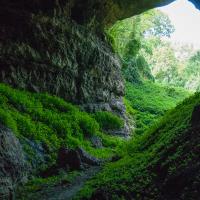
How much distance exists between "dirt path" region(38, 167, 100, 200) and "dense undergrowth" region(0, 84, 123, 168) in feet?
6.67

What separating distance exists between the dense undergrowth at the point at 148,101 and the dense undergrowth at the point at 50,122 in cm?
539

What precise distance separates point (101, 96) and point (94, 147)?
604cm

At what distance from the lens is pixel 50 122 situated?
16.6 meters

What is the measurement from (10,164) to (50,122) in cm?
526

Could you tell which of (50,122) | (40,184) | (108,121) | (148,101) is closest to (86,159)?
(40,184)

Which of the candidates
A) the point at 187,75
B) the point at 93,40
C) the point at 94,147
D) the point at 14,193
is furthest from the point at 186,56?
the point at 14,193

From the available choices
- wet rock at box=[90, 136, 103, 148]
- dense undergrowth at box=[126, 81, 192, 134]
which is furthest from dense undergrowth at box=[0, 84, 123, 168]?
dense undergrowth at box=[126, 81, 192, 134]

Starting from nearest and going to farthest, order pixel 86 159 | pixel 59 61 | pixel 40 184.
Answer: pixel 40 184 → pixel 86 159 → pixel 59 61

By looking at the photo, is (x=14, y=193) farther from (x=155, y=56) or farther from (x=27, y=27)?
(x=155, y=56)

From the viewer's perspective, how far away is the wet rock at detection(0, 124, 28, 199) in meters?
10.6

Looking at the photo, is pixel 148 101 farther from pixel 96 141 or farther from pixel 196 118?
pixel 196 118

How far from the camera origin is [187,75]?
68.9m

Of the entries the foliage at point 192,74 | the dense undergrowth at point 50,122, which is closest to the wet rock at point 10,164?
the dense undergrowth at point 50,122

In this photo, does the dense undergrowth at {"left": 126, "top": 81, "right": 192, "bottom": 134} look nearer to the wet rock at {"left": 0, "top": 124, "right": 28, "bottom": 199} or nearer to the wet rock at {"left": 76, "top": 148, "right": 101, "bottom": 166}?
the wet rock at {"left": 76, "top": 148, "right": 101, "bottom": 166}
